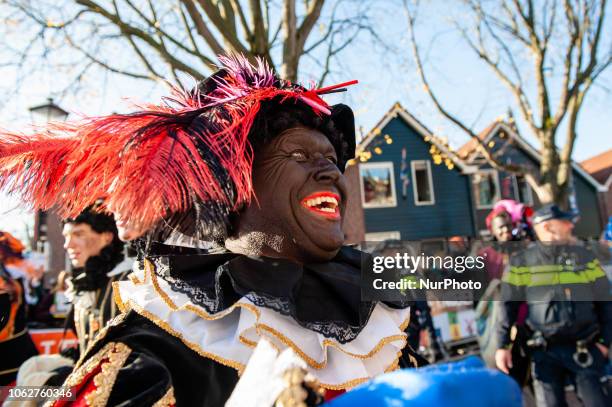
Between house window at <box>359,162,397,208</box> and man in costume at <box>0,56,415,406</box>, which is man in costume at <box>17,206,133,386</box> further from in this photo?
house window at <box>359,162,397,208</box>

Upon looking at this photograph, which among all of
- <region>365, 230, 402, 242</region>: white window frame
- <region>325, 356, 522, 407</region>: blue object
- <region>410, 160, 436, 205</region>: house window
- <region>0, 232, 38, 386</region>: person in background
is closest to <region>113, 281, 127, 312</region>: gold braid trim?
<region>325, 356, 522, 407</region>: blue object

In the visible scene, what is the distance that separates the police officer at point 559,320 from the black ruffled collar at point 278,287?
203 centimetres

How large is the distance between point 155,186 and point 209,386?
548 mm

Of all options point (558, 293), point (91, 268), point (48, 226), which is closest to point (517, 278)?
point (558, 293)

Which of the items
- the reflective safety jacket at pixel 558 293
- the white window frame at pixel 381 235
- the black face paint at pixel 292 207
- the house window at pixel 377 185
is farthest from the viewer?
the house window at pixel 377 185

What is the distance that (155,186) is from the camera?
4.24 feet

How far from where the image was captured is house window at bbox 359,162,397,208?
17414 millimetres

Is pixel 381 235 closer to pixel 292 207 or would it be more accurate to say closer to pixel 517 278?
pixel 517 278

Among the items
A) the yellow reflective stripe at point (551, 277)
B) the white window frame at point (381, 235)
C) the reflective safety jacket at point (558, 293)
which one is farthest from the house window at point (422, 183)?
the yellow reflective stripe at point (551, 277)

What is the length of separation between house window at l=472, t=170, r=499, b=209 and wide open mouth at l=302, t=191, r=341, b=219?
18381 mm

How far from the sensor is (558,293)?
3.53 m

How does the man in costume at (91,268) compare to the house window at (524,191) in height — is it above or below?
below

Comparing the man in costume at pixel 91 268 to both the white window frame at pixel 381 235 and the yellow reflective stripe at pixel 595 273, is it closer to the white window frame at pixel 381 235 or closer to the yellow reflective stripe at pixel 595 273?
the yellow reflective stripe at pixel 595 273

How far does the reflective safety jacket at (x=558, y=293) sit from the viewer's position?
2941 millimetres
